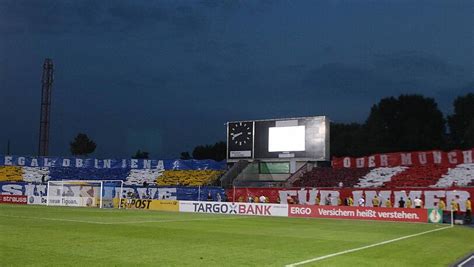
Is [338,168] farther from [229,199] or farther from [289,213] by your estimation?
[289,213]

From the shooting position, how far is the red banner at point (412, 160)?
53188 millimetres

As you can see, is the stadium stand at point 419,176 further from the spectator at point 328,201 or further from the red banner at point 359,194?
the spectator at point 328,201

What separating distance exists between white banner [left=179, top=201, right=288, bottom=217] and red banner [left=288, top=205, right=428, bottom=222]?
3.11ft

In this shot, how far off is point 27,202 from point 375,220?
120 ft

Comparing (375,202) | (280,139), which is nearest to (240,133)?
(280,139)

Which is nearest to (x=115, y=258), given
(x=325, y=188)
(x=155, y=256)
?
(x=155, y=256)

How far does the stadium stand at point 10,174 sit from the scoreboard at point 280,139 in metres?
29.7

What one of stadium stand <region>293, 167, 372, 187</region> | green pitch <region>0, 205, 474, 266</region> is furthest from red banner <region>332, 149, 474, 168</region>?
green pitch <region>0, 205, 474, 266</region>

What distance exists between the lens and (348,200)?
1793 inches

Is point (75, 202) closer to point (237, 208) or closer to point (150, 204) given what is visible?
point (150, 204)

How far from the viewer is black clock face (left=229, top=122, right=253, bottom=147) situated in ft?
196

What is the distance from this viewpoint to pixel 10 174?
7038cm

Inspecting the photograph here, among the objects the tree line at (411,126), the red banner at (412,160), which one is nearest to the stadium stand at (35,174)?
the red banner at (412,160)

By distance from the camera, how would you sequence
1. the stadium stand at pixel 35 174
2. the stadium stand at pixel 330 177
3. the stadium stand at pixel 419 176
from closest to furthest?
1. the stadium stand at pixel 419 176
2. the stadium stand at pixel 330 177
3. the stadium stand at pixel 35 174
